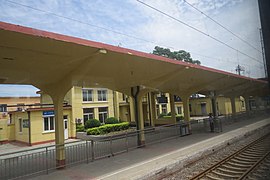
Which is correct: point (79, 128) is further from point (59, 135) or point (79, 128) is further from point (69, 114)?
point (59, 135)

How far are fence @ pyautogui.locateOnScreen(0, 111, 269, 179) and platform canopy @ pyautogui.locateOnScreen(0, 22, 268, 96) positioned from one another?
262 cm

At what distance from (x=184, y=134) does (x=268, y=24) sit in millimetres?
13935

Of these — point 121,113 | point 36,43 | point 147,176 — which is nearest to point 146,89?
point 147,176

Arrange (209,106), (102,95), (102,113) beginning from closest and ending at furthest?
1. (102,113)
2. (102,95)
3. (209,106)

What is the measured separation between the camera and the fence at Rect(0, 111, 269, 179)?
805 centimetres

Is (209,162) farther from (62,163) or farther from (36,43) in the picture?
(36,43)

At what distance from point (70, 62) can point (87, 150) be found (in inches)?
148

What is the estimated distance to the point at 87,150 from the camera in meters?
8.81

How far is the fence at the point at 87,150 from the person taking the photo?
8.05 meters

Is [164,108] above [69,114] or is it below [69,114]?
above

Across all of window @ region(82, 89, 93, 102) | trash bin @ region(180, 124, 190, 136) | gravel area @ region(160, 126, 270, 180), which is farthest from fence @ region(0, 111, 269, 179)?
window @ region(82, 89, 93, 102)

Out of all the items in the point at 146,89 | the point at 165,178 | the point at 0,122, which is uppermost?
the point at 146,89

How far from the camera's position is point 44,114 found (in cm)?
1814

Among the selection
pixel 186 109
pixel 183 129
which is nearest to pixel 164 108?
pixel 186 109
